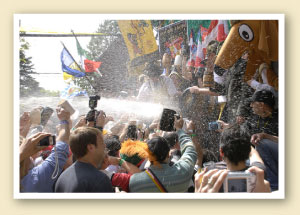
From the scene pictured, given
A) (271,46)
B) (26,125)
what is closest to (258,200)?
(271,46)

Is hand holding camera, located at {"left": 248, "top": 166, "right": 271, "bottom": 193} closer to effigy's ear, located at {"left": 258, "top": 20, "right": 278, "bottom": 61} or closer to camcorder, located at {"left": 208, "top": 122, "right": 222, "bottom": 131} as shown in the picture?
camcorder, located at {"left": 208, "top": 122, "right": 222, "bottom": 131}

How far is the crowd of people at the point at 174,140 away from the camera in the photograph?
83.4 inches

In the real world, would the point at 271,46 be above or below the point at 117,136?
above

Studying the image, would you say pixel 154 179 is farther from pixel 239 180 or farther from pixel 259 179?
pixel 259 179

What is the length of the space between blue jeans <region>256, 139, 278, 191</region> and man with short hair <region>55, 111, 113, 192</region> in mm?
1215

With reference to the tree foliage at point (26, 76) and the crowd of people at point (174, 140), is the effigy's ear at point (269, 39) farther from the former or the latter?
the tree foliage at point (26, 76)

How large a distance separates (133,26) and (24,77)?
0.97m

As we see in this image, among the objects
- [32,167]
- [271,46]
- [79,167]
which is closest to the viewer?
[79,167]

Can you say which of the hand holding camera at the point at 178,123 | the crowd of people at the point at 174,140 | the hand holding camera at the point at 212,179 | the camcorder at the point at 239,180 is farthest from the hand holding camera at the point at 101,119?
the camcorder at the point at 239,180

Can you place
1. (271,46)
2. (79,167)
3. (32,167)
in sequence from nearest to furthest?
1. (79,167)
2. (32,167)
3. (271,46)

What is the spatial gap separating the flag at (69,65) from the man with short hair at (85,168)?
0.81 meters

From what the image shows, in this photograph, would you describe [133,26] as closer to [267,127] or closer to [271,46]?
[271,46]
